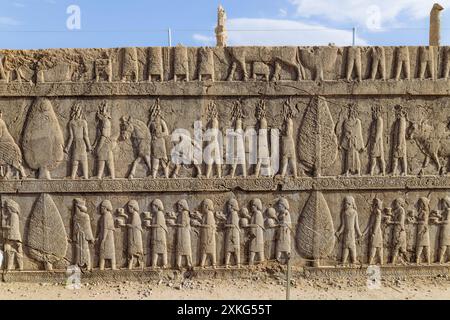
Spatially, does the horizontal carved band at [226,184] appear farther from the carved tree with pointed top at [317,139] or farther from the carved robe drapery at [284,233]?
the carved robe drapery at [284,233]

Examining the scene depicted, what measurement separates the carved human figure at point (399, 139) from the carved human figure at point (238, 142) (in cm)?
214

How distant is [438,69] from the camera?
5043mm

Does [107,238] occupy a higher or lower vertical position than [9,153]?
lower

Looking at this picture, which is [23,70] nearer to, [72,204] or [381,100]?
[72,204]

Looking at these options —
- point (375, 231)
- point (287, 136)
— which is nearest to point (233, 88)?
point (287, 136)

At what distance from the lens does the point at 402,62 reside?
497 centimetres

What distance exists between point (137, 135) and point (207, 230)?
166 cm

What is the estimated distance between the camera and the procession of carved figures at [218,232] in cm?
495

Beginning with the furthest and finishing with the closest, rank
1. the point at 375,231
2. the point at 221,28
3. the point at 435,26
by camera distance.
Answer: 1. the point at 221,28
2. the point at 435,26
3. the point at 375,231

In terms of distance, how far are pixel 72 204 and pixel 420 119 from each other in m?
5.08

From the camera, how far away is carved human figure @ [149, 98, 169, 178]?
16.2ft

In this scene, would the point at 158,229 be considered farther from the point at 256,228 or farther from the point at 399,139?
the point at 399,139

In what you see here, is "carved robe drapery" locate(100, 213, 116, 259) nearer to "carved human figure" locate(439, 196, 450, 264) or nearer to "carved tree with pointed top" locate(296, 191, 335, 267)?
"carved tree with pointed top" locate(296, 191, 335, 267)

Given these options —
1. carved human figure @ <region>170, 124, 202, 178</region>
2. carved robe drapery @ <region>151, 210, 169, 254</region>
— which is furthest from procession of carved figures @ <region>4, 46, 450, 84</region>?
carved robe drapery @ <region>151, 210, 169, 254</region>
